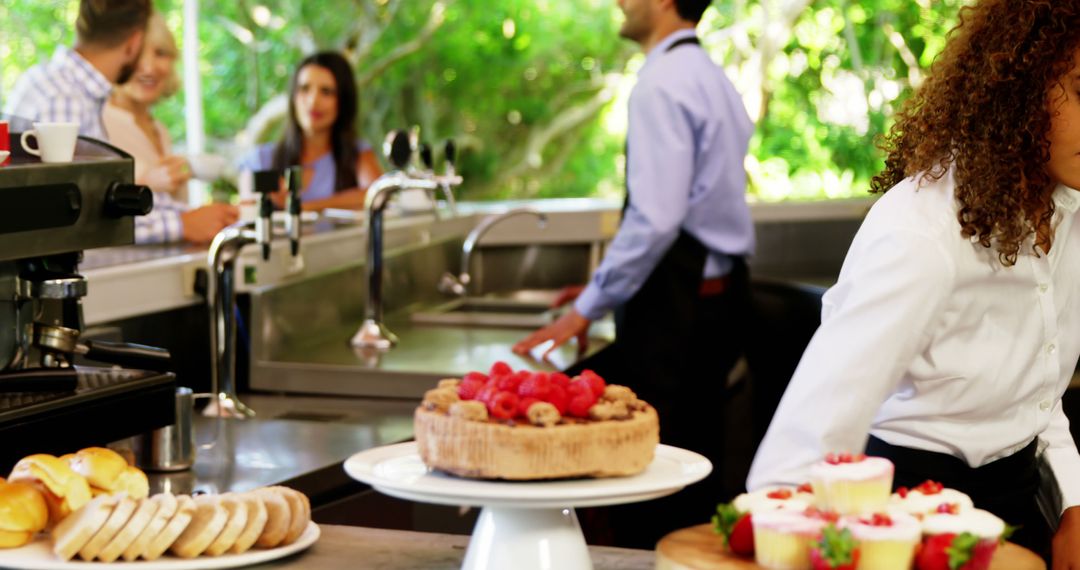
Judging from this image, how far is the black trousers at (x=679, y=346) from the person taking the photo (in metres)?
3.49

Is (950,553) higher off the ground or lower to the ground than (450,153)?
lower

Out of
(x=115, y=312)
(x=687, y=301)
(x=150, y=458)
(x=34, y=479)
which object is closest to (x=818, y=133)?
(x=687, y=301)

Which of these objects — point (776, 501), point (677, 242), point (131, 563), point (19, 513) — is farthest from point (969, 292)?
point (677, 242)

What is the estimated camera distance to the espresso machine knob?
1964 millimetres

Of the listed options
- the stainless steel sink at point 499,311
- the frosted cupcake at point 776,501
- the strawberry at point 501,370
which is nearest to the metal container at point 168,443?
the strawberry at point 501,370

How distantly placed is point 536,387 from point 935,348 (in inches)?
18.7

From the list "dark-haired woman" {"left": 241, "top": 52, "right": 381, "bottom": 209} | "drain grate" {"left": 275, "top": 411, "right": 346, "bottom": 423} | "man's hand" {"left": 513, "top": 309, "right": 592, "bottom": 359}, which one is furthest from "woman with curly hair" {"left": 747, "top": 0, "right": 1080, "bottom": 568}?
"dark-haired woman" {"left": 241, "top": 52, "right": 381, "bottom": 209}

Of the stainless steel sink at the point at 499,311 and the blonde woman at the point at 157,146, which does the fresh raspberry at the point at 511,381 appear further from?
the stainless steel sink at the point at 499,311

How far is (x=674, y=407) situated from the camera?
3.54m

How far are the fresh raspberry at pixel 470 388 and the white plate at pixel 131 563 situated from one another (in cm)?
29

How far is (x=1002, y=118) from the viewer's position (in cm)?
153

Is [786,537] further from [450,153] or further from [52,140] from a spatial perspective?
[450,153]

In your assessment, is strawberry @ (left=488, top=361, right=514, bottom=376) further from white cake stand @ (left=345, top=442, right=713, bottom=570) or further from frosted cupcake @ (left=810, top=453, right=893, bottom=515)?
frosted cupcake @ (left=810, top=453, right=893, bottom=515)

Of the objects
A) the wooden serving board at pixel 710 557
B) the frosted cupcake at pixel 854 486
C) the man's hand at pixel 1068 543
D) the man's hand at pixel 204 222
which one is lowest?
the man's hand at pixel 1068 543
